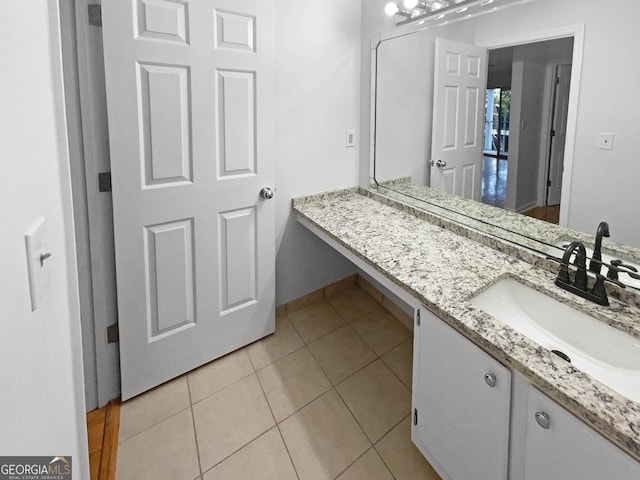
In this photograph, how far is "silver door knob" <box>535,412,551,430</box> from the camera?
854 millimetres

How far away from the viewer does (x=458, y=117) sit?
1.78m

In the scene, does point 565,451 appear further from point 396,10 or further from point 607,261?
point 396,10

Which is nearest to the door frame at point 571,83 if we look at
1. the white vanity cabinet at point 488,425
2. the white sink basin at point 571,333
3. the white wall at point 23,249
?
the white sink basin at point 571,333

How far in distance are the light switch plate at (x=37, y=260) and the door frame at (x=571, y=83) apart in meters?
1.55

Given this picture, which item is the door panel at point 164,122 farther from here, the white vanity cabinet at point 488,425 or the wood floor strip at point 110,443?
the white vanity cabinet at point 488,425

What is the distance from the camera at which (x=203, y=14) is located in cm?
161

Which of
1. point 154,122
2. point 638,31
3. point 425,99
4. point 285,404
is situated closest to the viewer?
point 638,31

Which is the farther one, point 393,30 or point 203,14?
point 393,30

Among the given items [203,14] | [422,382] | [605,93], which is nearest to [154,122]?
[203,14]

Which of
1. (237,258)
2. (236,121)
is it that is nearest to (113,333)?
(237,258)

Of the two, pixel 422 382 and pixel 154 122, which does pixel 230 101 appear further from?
pixel 422 382

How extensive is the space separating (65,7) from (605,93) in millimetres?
1872

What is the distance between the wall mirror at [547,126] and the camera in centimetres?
117

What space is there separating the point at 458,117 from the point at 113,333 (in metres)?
1.92
